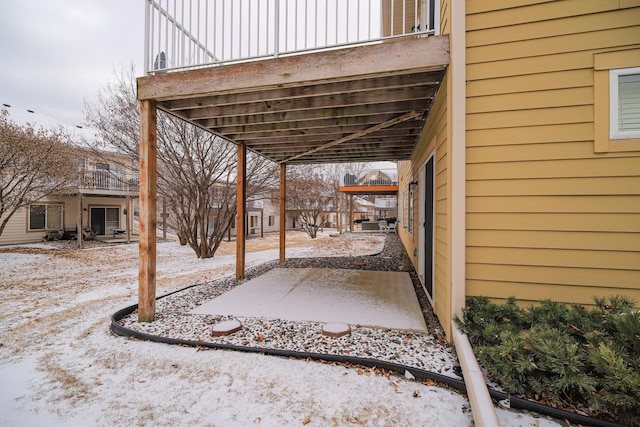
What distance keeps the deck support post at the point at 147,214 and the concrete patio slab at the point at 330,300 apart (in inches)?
23.6

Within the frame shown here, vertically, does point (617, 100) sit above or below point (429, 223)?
above

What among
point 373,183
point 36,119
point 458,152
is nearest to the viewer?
point 458,152

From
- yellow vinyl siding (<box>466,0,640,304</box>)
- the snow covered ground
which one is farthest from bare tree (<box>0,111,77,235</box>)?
yellow vinyl siding (<box>466,0,640,304</box>)

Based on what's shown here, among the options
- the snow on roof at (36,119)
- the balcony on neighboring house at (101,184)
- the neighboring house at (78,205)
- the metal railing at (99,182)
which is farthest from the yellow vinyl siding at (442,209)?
the snow on roof at (36,119)

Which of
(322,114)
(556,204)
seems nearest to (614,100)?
(556,204)

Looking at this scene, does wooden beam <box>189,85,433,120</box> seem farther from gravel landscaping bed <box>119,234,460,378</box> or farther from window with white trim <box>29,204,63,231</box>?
window with white trim <box>29,204,63,231</box>

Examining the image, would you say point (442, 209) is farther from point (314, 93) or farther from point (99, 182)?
point (99, 182)

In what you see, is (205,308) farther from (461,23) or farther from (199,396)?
(461,23)

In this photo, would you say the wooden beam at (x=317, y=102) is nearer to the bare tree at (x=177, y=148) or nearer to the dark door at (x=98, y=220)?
the bare tree at (x=177, y=148)

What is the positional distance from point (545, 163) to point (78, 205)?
15.8m

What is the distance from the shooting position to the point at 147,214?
3.21 meters

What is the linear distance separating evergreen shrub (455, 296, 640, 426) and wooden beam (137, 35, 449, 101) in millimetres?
2213

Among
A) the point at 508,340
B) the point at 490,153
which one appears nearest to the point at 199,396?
the point at 508,340

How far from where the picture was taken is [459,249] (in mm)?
2430
